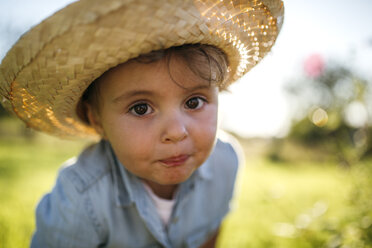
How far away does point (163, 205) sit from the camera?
173 centimetres

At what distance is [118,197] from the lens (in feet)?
5.11

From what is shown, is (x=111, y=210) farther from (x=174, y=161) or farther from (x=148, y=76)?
(x=148, y=76)

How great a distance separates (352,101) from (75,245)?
253cm

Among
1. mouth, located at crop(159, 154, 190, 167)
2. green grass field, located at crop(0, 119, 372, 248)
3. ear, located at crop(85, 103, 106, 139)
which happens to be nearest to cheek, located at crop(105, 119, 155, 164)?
mouth, located at crop(159, 154, 190, 167)

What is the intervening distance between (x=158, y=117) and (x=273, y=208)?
8.05 ft

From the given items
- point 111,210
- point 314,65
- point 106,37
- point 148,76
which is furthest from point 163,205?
point 314,65

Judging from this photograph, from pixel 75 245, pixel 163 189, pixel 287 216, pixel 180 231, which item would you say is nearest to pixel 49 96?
pixel 75 245

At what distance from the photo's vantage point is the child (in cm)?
87

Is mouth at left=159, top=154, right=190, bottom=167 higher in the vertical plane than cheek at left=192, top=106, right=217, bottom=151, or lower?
lower

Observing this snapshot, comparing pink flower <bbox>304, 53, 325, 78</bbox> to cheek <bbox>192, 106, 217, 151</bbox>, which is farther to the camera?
pink flower <bbox>304, 53, 325, 78</bbox>

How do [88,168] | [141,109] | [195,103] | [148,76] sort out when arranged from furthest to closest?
1. [88,168]
2. [195,103]
3. [141,109]
4. [148,76]

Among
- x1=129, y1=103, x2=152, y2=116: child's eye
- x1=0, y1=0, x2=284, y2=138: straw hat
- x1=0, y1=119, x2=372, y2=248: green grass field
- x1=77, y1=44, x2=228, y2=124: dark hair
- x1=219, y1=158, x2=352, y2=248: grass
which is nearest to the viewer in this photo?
x1=0, y1=0, x2=284, y2=138: straw hat

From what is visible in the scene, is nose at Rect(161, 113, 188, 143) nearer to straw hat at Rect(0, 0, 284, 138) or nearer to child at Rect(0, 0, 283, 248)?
child at Rect(0, 0, 283, 248)

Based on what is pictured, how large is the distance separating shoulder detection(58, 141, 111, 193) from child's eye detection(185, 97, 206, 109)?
2.32 ft
